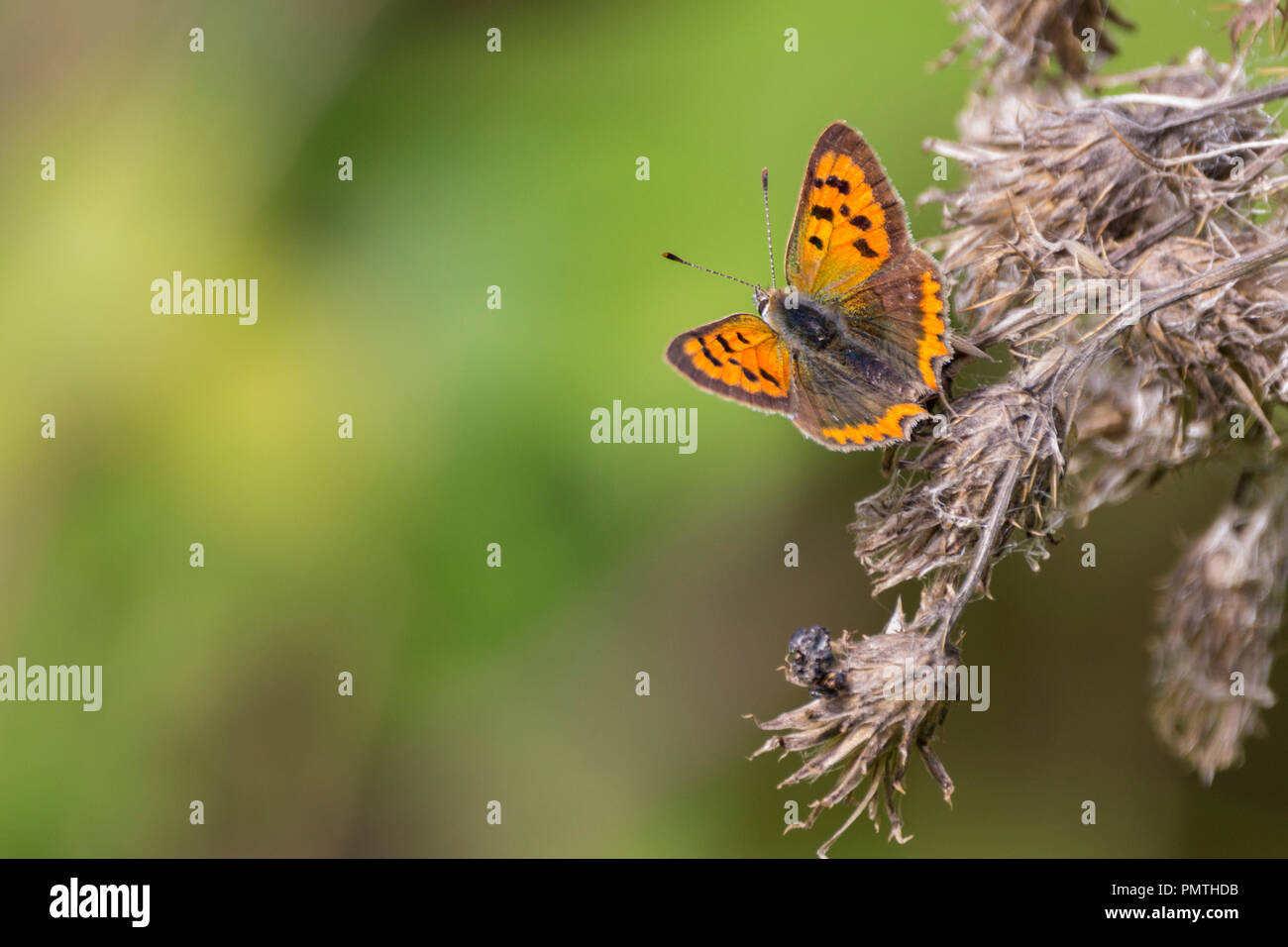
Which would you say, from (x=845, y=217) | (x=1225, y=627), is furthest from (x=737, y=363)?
(x=1225, y=627)

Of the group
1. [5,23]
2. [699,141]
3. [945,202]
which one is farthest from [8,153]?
[945,202]

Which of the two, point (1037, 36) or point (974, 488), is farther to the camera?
point (1037, 36)

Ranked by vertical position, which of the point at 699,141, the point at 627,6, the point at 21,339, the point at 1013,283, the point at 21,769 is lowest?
the point at 21,769

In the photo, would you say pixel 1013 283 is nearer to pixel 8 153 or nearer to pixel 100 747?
pixel 100 747

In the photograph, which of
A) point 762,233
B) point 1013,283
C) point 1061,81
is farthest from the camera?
point 762,233
